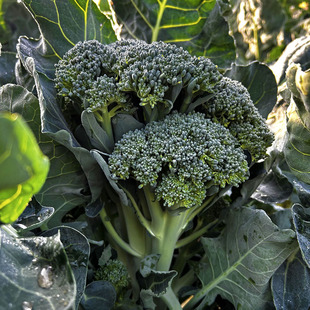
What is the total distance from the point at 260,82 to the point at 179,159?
422mm

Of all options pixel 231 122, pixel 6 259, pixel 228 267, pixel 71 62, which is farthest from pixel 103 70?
pixel 228 267

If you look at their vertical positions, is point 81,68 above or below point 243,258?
above

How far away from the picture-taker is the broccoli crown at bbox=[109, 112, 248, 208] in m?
0.72

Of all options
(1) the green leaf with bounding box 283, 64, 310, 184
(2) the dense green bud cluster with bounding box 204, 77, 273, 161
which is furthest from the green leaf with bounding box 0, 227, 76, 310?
(1) the green leaf with bounding box 283, 64, 310, 184

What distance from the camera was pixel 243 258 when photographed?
851mm

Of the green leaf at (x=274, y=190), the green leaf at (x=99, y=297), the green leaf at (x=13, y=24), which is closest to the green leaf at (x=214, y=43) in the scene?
the green leaf at (x=274, y=190)

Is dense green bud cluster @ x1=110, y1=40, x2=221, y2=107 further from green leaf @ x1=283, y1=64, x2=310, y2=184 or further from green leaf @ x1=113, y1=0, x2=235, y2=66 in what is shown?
green leaf @ x1=113, y1=0, x2=235, y2=66

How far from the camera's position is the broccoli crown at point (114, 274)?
0.84 meters

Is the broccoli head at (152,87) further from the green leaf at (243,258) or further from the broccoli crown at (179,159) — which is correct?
the green leaf at (243,258)

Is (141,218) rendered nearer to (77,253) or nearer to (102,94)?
(77,253)

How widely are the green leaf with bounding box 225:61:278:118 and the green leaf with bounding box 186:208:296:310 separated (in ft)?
1.00

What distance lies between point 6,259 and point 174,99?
0.42 metres

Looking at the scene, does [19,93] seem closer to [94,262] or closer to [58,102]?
[58,102]

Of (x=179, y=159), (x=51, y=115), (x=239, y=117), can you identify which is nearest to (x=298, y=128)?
(x=239, y=117)
